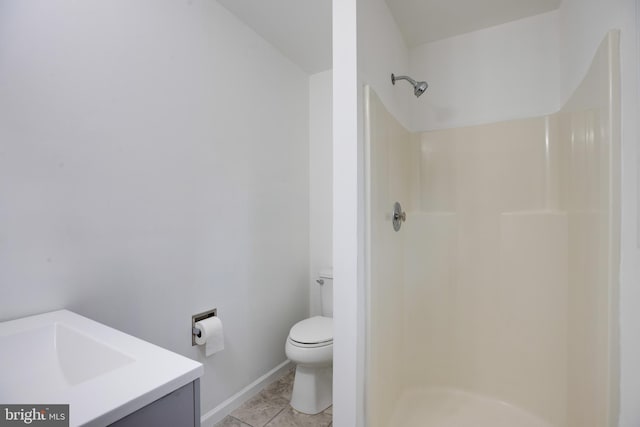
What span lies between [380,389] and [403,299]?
61cm

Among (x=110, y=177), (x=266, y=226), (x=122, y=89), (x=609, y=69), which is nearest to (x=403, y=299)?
(x=266, y=226)

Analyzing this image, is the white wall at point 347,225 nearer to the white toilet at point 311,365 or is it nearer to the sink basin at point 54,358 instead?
the white toilet at point 311,365

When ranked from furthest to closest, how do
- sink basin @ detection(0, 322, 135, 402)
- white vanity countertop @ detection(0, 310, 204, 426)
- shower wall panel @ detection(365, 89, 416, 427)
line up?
shower wall panel @ detection(365, 89, 416, 427), sink basin @ detection(0, 322, 135, 402), white vanity countertop @ detection(0, 310, 204, 426)

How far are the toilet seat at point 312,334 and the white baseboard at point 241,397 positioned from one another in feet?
1.43

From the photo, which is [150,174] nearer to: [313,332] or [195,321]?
[195,321]

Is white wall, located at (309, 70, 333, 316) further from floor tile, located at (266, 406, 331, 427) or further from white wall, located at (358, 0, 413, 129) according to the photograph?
floor tile, located at (266, 406, 331, 427)

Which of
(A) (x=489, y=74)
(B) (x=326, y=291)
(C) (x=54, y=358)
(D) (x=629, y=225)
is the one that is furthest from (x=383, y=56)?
(C) (x=54, y=358)

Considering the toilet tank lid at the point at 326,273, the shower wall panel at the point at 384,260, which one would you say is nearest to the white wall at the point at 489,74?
the shower wall panel at the point at 384,260

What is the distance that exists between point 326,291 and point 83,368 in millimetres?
1583

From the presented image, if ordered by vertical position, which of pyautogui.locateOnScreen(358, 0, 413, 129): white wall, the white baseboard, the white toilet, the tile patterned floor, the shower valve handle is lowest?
the tile patterned floor

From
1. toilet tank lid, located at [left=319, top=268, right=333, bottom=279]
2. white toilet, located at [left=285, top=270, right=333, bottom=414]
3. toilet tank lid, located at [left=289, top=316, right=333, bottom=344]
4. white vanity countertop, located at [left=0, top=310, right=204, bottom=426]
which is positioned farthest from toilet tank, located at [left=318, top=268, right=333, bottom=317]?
Result: white vanity countertop, located at [left=0, top=310, right=204, bottom=426]

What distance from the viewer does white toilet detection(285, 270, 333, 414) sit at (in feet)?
5.61

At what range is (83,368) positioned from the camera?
806 mm

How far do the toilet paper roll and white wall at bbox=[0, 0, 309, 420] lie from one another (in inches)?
3.1
